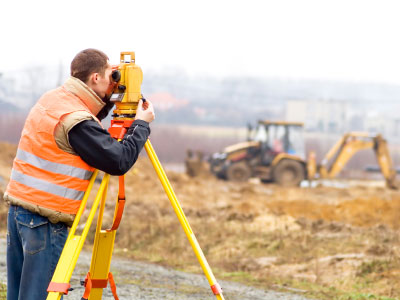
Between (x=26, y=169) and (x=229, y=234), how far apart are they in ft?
25.5

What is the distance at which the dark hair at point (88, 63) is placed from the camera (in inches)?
133

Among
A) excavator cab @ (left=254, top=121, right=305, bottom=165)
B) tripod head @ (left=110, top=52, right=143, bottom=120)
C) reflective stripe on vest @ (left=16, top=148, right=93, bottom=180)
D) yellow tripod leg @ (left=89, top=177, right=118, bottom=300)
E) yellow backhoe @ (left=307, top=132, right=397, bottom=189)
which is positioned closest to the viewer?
reflective stripe on vest @ (left=16, top=148, right=93, bottom=180)

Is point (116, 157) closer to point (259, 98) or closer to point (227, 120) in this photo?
point (227, 120)

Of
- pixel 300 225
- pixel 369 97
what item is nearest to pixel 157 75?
pixel 369 97

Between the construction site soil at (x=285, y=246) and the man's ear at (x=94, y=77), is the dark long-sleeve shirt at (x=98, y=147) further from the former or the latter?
the construction site soil at (x=285, y=246)

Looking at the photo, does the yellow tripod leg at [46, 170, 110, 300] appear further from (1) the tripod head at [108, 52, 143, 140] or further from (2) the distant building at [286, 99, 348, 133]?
(2) the distant building at [286, 99, 348, 133]

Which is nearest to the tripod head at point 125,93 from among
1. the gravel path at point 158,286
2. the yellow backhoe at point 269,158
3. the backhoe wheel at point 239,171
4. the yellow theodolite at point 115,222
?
the yellow theodolite at point 115,222

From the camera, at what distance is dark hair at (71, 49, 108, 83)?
11.1ft

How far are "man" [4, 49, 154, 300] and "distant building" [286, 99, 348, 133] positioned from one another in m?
51.2

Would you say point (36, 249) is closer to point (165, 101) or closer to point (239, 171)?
point (239, 171)

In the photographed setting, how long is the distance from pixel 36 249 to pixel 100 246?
0.44m

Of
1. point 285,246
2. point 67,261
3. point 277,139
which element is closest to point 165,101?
point 277,139

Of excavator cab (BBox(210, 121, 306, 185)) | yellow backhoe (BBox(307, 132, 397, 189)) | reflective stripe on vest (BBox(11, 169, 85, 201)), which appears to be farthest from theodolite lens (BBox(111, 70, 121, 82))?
yellow backhoe (BBox(307, 132, 397, 189))

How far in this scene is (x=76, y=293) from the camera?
19.7ft
